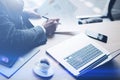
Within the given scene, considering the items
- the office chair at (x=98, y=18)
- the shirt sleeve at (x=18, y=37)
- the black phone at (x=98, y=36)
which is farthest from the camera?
the office chair at (x=98, y=18)

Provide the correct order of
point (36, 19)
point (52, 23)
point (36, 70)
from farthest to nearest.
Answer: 1. point (36, 19)
2. point (52, 23)
3. point (36, 70)

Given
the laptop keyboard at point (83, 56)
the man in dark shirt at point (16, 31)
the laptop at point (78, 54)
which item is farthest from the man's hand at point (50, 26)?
the laptop keyboard at point (83, 56)

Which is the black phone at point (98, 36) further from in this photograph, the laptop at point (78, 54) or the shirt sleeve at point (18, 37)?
the shirt sleeve at point (18, 37)

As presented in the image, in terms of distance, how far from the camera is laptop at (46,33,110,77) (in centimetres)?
114

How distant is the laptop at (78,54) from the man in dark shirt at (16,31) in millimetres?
106

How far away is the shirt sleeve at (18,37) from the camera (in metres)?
1.08

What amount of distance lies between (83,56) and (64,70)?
136mm

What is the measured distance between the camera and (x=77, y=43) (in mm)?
1323

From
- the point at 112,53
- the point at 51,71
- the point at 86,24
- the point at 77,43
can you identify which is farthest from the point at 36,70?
the point at 86,24

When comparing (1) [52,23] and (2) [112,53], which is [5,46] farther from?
(2) [112,53]

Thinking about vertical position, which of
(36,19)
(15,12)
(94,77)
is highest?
(15,12)

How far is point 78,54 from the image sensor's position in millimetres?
1222

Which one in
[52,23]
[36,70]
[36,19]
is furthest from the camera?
[36,19]

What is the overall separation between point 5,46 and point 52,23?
15.7 inches
